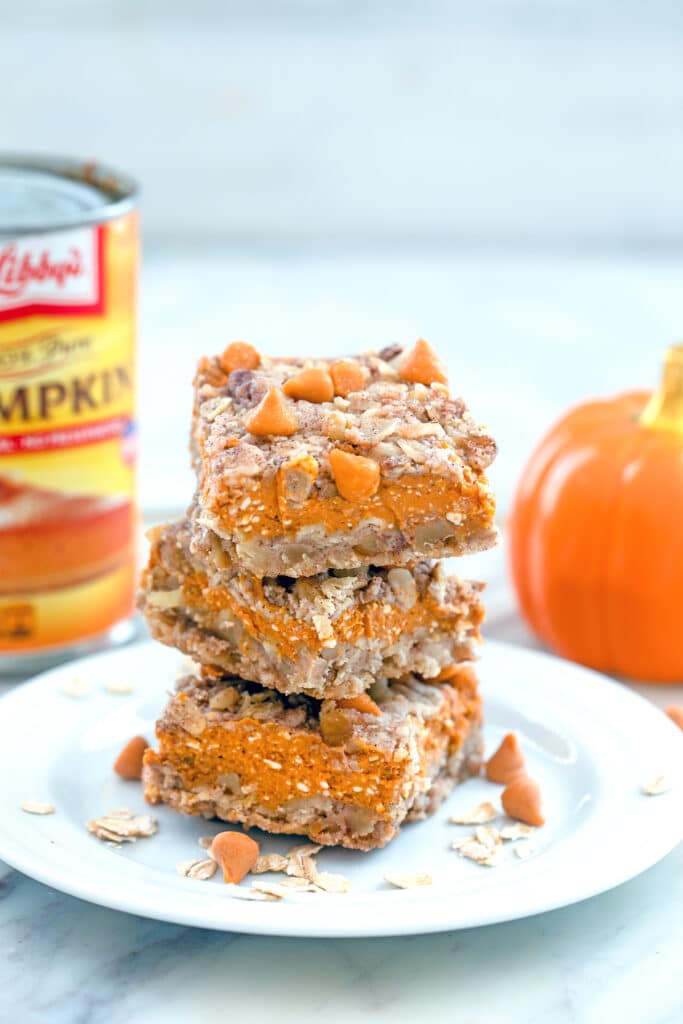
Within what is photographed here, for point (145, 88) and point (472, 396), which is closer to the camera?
point (472, 396)

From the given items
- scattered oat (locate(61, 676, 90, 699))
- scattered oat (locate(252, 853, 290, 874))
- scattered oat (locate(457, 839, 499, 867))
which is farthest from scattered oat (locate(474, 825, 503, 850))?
scattered oat (locate(61, 676, 90, 699))

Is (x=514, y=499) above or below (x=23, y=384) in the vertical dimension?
below

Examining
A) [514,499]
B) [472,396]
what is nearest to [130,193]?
[514,499]

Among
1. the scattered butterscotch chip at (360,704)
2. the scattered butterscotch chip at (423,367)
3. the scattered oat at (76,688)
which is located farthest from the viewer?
the scattered oat at (76,688)

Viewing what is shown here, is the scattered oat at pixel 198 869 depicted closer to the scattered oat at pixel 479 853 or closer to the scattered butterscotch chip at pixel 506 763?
the scattered oat at pixel 479 853

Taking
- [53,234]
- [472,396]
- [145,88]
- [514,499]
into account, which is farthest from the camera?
[145,88]

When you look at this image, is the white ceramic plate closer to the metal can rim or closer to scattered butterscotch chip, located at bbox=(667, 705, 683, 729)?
scattered butterscotch chip, located at bbox=(667, 705, 683, 729)

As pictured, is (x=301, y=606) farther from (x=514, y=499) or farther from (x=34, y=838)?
(x=514, y=499)

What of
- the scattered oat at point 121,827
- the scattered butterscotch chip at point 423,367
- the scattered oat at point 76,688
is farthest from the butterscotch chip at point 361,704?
the scattered oat at point 76,688
